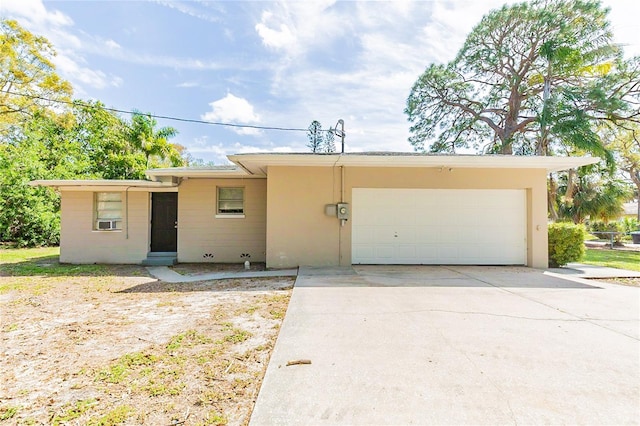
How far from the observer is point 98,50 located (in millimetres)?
11547

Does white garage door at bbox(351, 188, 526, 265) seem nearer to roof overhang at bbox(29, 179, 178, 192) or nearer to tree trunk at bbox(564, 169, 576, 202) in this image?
roof overhang at bbox(29, 179, 178, 192)

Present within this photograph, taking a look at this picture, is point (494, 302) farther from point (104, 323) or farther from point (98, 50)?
point (98, 50)

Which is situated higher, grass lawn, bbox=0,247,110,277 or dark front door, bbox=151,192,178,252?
dark front door, bbox=151,192,178,252

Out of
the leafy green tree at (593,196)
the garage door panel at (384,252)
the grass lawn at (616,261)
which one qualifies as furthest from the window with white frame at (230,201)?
the leafy green tree at (593,196)

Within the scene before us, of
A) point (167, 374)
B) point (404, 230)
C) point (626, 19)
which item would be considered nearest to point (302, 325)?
point (167, 374)

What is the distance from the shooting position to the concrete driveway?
2115 mm

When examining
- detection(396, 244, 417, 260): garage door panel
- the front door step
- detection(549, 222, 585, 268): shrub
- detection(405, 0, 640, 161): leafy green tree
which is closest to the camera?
detection(549, 222, 585, 268): shrub

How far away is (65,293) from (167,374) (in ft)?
15.0

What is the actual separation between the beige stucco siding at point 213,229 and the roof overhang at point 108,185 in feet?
2.05

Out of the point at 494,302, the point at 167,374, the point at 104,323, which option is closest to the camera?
the point at 167,374

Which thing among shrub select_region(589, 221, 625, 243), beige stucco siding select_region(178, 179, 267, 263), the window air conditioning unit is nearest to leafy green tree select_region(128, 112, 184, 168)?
the window air conditioning unit

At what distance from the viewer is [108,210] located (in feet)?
31.9

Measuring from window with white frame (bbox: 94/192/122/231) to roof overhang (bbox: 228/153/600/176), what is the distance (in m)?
4.68

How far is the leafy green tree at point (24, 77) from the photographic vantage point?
14.6 metres
